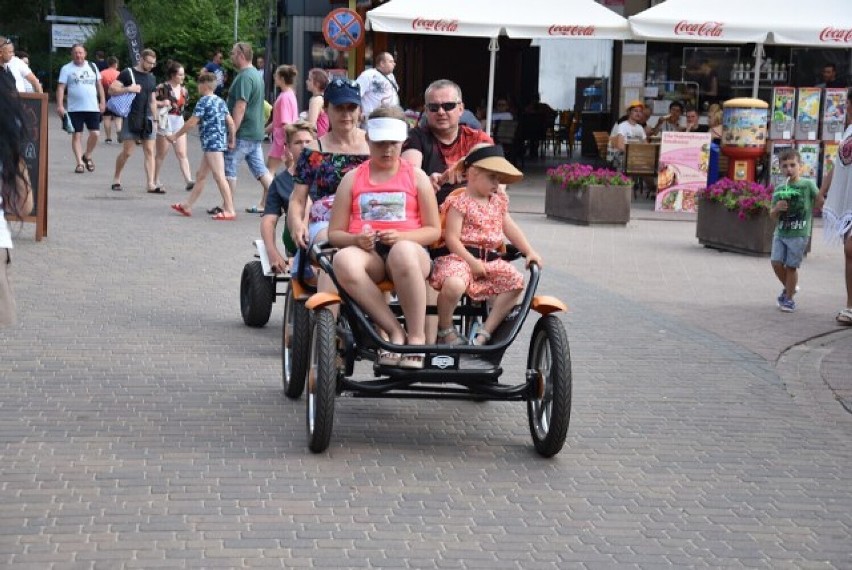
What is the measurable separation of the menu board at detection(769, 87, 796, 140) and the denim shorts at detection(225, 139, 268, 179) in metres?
6.96

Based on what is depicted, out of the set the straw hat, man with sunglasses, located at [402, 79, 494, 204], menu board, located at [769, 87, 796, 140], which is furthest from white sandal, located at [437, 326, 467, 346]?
menu board, located at [769, 87, 796, 140]

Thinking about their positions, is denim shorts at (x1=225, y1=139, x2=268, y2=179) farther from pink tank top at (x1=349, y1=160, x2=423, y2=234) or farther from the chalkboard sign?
pink tank top at (x1=349, y1=160, x2=423, y2=234)

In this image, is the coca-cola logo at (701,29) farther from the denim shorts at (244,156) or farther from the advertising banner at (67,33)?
the advertising banner at (67,33)

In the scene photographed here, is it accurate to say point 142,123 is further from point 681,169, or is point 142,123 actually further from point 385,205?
point 385,205

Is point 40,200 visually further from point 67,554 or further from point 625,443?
point 67,554

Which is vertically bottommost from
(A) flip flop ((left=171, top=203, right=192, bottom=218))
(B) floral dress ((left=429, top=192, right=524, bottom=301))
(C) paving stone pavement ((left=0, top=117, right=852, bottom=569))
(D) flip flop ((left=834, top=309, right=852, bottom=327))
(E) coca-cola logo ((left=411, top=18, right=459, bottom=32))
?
(C) paving stone pavement ((left=0, top=117, right=852, bottom=569))

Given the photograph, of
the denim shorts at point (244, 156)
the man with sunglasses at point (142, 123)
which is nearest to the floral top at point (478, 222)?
the denim shorts at point (244, 156)

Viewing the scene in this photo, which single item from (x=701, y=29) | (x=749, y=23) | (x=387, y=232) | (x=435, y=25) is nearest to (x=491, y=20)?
(x=435, y=25)

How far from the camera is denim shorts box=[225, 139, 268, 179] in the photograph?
1659cm

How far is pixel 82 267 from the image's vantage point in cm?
1239

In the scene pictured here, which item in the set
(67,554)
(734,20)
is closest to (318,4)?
(734,20)

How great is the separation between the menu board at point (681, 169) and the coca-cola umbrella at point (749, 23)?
130 cm

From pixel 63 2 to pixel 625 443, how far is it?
6540 cm

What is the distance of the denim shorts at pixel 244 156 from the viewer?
16594 mm
